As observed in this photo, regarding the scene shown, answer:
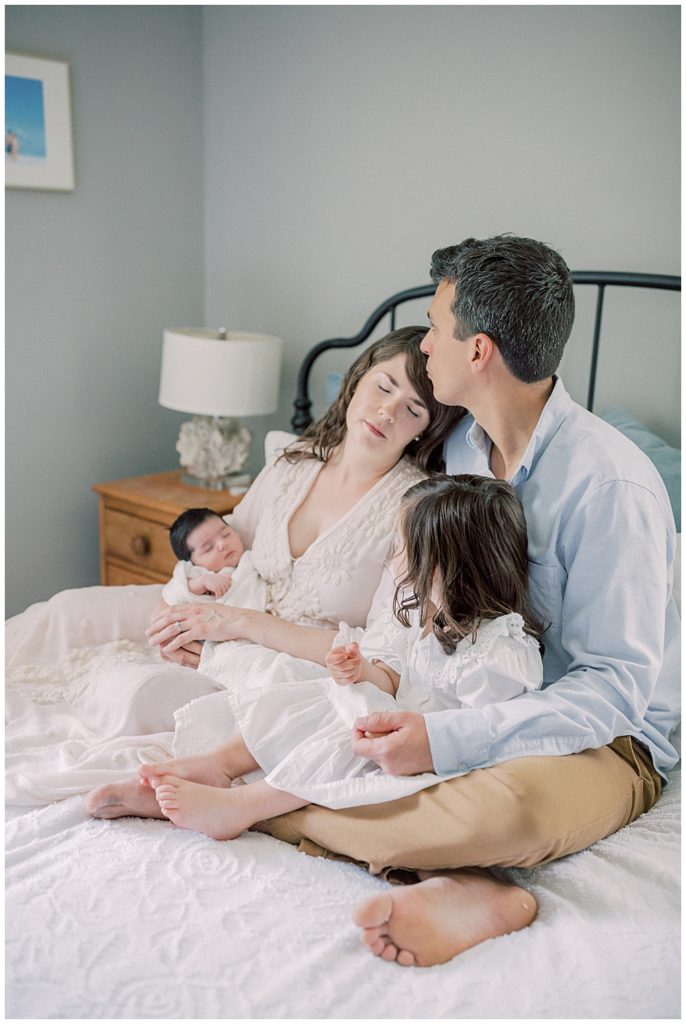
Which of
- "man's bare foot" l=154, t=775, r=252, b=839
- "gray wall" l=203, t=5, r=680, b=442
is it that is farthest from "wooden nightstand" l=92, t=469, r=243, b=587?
"man's bare foot" l=154, t=775, r=252, b=839

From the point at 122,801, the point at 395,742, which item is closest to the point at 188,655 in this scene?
the point at 122,801

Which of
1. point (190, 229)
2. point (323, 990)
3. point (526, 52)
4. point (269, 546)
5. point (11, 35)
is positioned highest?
point (11, 35)

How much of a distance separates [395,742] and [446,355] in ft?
2.27

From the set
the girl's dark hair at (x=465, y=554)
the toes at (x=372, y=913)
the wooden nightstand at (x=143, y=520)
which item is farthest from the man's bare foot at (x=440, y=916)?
the wooden nightstand at (x=143, y=520)

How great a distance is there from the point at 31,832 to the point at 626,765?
894 mm

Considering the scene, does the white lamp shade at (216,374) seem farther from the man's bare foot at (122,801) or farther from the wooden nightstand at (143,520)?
the man's bare foot at (122,801)

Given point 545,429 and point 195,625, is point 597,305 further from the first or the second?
point 195,625

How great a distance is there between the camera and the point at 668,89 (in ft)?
7.06

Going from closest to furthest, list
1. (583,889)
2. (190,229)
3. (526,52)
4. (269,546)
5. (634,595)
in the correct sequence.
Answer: (583,889), (634,595), (269,546), (526,52), (190,229)

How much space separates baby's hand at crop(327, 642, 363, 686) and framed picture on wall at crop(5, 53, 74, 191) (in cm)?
195

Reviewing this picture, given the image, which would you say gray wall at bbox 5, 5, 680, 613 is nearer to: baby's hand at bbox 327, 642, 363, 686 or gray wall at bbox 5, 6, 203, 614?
gray wall at bbox 5, 6, 203, 614

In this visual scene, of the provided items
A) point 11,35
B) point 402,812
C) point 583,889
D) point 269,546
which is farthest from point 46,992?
point 11,35

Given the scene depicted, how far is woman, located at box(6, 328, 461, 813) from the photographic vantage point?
1.63m

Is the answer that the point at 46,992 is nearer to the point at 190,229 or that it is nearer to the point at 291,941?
the point at 291,941
